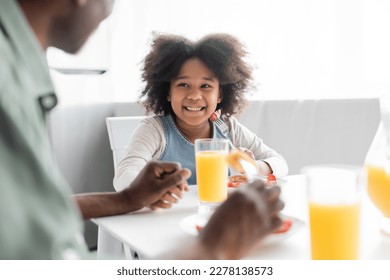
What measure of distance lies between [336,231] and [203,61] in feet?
2.67

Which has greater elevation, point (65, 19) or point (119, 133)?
point (65, 19)

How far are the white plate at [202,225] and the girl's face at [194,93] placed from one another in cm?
54

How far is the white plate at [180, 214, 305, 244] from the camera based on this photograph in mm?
501

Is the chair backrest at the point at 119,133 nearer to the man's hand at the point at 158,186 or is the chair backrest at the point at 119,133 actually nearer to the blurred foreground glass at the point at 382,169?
the man's hand at the point at 158,186

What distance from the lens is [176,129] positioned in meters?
1.16

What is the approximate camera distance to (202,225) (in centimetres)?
55

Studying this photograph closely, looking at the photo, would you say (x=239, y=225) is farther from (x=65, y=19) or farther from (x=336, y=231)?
(x=65, y=19)

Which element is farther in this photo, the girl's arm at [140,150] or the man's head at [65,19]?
the girl's arm at [140,150]

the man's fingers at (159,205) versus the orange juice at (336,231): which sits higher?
the orange juice at (336,231)

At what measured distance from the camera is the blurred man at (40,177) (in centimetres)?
28

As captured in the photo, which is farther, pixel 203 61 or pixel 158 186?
pixel 203 61

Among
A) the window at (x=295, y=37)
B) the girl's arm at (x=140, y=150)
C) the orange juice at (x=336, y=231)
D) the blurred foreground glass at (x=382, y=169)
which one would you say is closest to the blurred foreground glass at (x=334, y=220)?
the orange juice at (x=336, y=231)

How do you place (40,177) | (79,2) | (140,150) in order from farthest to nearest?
1. (140,150)
2. (79,2)
3. (40,177)

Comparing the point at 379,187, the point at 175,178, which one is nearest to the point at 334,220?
the point at 379,187
